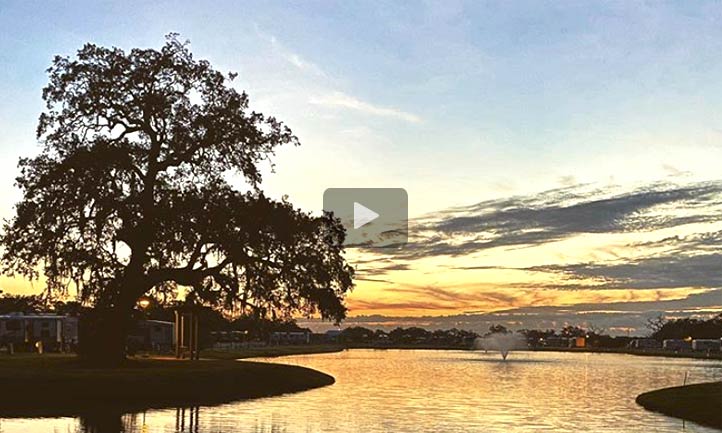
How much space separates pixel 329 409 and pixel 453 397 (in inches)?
455

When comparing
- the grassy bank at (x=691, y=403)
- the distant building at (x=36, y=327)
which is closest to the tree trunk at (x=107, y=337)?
the grassy bank at (x=691, y=403)

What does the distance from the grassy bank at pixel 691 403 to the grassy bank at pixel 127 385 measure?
20.9 m

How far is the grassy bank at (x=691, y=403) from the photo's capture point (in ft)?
129

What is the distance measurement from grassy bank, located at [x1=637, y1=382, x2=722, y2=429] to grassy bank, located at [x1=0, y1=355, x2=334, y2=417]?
20.9 meters

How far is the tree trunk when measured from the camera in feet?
179

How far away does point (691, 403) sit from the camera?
143 ft

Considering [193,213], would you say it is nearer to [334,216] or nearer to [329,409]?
[334,216]

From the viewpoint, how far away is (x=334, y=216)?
60188 mm

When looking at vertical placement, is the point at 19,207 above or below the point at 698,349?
above

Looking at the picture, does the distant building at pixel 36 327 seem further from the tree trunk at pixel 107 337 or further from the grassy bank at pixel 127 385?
the tree trunk at pixel 107 337

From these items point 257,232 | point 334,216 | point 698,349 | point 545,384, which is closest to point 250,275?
point 257,232

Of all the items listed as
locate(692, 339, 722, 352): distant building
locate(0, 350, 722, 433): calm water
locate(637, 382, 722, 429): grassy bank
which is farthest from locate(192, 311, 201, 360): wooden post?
locate(692, 339, 722, 352): distant building

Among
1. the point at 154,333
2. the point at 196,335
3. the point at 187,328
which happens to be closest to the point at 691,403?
the point at 196,335

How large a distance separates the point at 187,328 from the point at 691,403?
1741 inches
